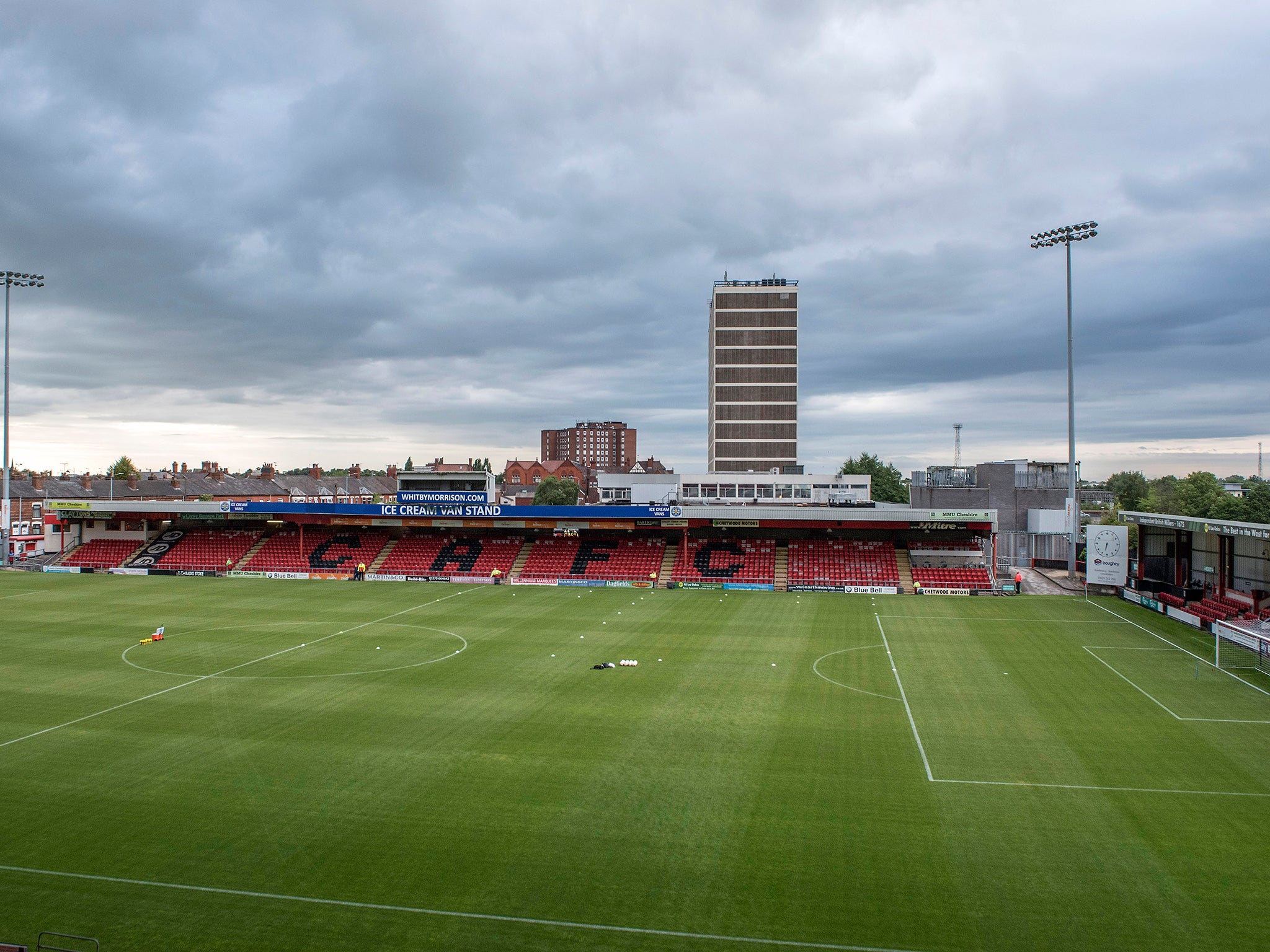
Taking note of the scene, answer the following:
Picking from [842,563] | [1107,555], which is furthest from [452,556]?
[1107,555]

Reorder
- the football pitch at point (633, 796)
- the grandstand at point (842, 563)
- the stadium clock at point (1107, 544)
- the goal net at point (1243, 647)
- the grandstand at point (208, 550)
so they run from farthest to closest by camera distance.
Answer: the grandstand at point (208, 550) < the grandstand at point (842, 563) < the stadium clock at point (1107, 544) < the goal net at point (1243, 647) < the football pitch at point (633, 796)

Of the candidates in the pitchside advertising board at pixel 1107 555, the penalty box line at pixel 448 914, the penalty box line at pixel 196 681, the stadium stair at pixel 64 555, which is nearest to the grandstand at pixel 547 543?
the stadium stair at pixel 64 555

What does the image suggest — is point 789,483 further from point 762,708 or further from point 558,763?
point 558,763

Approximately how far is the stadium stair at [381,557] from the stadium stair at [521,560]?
30.9 feet

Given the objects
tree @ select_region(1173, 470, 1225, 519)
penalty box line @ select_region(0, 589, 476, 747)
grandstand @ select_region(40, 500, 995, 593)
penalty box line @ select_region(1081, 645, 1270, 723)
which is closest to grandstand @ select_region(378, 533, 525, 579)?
grandstand @ select_region(40, 500, 995, 593)

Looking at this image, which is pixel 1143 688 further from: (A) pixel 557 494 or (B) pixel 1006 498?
(A) pixel 557 494

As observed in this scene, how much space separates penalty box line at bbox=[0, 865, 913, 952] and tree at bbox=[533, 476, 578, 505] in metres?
90.7

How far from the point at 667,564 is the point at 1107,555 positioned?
25.8 meters

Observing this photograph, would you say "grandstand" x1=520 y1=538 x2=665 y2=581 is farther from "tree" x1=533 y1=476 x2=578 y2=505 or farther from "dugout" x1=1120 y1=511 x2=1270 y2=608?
"tree" x1=533 y1=476 x2=578 y2=505

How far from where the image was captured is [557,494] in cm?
11075

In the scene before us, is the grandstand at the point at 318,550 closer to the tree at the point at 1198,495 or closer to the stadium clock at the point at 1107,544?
the stadium clock at the point at 1107,544

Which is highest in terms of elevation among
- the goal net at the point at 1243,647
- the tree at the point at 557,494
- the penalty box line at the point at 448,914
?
the tree at the point at 557,494

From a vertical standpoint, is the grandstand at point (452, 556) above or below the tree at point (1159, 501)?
below

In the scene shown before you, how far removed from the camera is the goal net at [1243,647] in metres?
27.0
